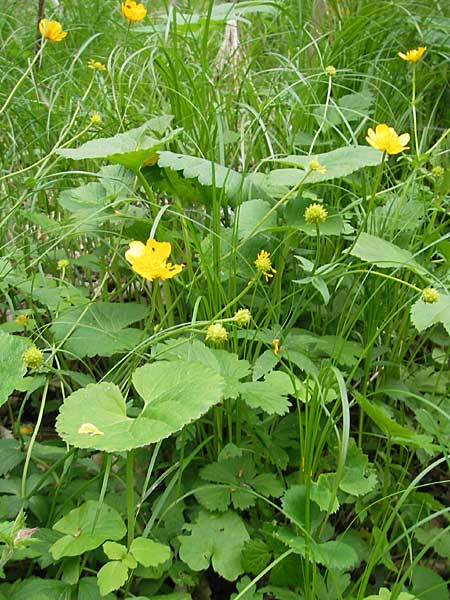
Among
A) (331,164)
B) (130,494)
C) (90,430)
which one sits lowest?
(130,494)

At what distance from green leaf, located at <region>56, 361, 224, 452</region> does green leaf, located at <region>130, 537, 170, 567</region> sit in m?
0.18

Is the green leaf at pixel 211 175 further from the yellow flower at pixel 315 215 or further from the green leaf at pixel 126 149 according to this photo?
the yellow flower at pixel 315 215

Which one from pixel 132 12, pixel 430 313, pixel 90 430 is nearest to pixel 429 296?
pixel 430 313

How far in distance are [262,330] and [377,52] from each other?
129cm

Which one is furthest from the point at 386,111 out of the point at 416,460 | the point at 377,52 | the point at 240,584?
the point at 240,584

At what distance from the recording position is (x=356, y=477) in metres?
0.98

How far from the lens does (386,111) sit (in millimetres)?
1771

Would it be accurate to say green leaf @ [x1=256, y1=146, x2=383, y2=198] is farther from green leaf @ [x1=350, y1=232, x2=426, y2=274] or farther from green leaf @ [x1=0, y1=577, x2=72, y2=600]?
green leaf @ [x1=0, y1=577, x2=72, y2=600]

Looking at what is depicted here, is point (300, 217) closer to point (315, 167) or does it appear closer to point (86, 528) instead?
point (315, 167)

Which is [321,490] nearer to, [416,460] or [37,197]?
[416,460]

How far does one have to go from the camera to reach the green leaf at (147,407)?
0.75m

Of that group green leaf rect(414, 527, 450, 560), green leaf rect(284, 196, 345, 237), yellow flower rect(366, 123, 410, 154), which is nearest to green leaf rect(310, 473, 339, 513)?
green leaf rect(414, 527, 450, 560)

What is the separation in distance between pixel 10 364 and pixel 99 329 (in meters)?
0.29

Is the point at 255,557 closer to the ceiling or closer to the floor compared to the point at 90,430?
closer to the floor
